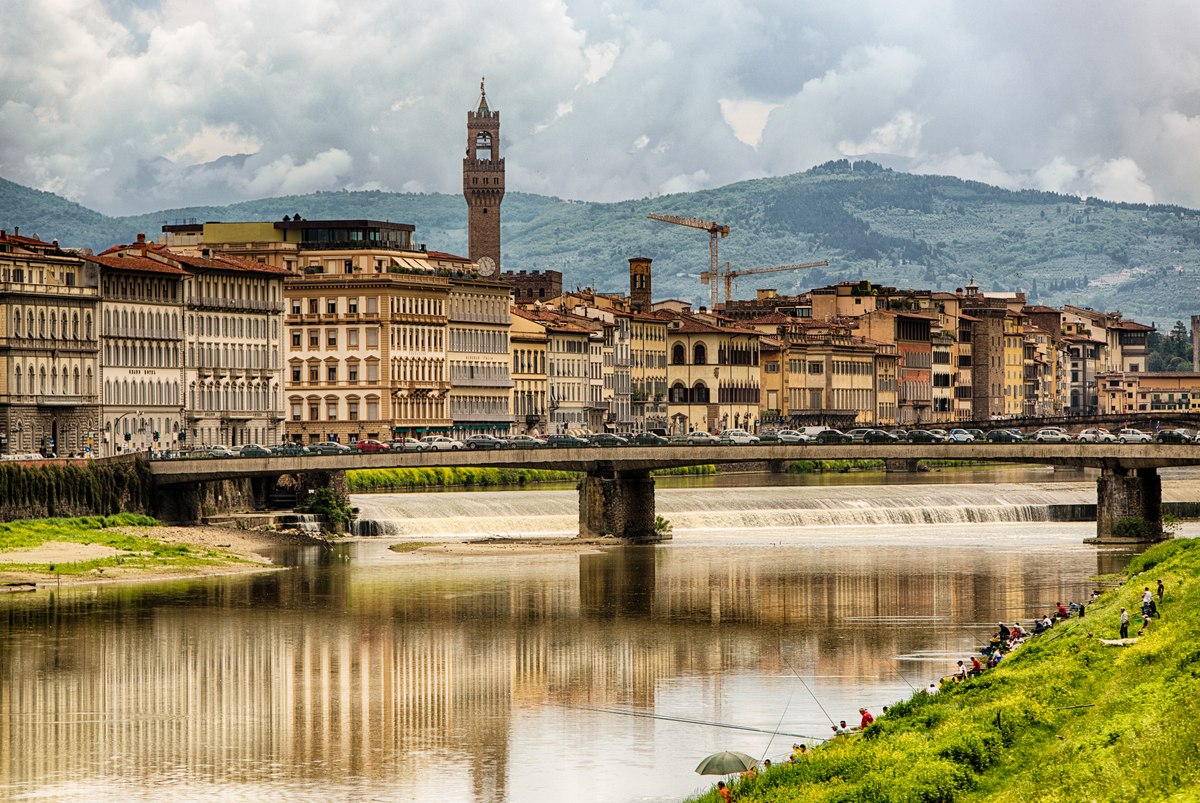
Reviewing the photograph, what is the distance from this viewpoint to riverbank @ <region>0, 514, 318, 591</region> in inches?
3568

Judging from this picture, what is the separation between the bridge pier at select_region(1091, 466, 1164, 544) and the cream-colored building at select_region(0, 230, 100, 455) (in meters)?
45.3

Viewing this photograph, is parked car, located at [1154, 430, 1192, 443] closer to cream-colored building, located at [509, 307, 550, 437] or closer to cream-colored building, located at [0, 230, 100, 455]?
cream-colored building, located at [0, 230, 100, 455]

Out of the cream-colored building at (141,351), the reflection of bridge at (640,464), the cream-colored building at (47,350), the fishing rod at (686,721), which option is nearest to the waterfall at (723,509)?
the reflection of bridge at (640,464)

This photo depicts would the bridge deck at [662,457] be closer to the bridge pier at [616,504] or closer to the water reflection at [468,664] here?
the bridge pier at [616,504]

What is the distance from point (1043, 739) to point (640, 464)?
70510 mm

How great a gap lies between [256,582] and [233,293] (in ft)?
180

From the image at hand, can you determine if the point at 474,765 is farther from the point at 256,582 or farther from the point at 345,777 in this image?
the point at 256,582

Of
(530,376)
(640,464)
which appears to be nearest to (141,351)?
(640,464)

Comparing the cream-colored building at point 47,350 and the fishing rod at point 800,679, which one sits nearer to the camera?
the fishing rod at point 800,679

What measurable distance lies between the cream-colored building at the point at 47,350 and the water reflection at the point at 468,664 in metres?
24.2

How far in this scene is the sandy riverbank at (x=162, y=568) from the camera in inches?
3533

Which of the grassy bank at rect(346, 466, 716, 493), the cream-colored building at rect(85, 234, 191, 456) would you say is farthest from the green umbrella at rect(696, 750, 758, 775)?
the grassy bank at rect(346, 466, 716, 493)

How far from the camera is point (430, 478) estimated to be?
14538 centimetres

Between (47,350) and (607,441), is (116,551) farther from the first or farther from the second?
(47,350)
